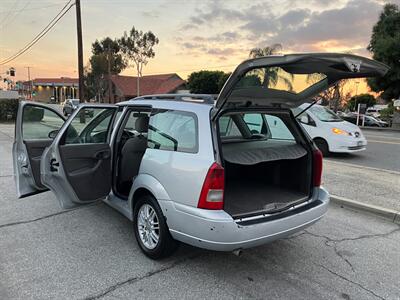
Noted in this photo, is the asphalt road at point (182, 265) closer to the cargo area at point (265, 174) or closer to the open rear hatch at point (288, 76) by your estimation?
the cargo area at point (265, 174)

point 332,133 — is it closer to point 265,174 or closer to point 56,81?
point 265,174

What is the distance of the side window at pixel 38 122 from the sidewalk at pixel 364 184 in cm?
488

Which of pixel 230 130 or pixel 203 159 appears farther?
pixel 230 130

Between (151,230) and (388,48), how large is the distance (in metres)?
30.8

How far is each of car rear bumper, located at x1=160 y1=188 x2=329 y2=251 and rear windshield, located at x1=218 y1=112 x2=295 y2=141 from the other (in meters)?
1.33

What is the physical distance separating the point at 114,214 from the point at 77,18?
711 inches

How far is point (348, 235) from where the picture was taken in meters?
4.36

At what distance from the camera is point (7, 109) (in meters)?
22.9

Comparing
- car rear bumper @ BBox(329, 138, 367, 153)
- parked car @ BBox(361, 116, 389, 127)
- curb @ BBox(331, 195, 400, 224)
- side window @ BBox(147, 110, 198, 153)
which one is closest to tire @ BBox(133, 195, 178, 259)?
side window @ BBox(147, 110, 198, 153)

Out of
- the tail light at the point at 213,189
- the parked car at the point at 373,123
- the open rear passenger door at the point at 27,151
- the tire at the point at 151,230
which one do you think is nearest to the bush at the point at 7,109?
the open rear passenger door at the point at 27,151

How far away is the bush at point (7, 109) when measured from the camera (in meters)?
22.7

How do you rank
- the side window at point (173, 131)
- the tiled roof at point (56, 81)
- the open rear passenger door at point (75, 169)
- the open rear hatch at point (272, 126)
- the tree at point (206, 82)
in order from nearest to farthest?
the open rear hatch at point (272, 126), the side window at point (173, 131), the open rear passenger door at point (75, 169), the tree at point (206, 82), the tiled roof at point (56, 81)

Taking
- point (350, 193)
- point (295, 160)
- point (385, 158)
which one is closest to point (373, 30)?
point (385, 158)

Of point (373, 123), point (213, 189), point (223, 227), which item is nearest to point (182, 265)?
point (223, 227)
